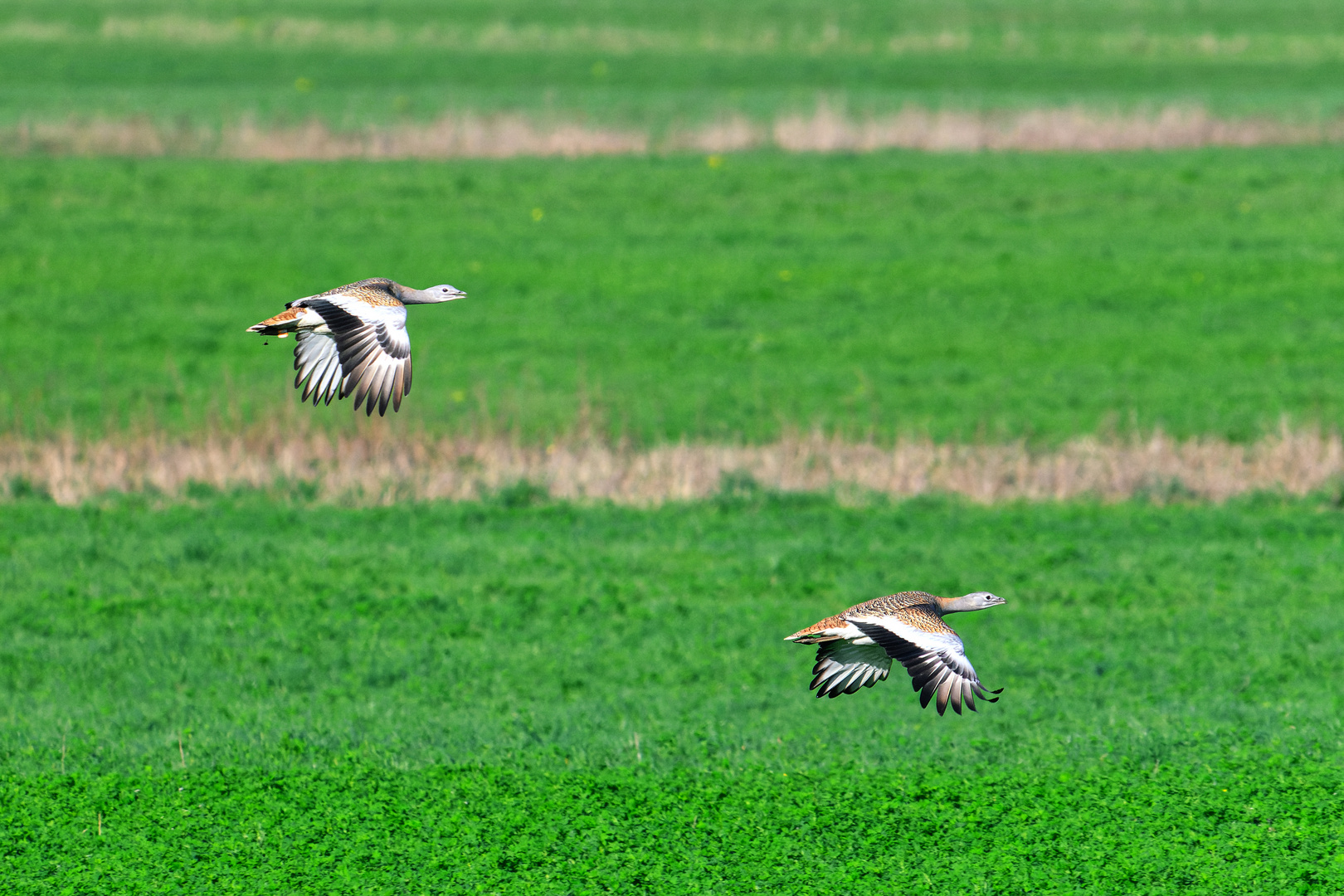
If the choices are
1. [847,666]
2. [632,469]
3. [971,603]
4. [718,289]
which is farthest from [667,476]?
[971,603]

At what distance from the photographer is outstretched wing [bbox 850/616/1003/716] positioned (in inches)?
184

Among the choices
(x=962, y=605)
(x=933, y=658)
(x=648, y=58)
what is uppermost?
(x=648, y=58)

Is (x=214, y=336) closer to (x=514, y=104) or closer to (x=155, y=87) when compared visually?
(x=514, y=104)

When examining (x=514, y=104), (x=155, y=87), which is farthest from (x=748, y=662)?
(x=155, y=87)

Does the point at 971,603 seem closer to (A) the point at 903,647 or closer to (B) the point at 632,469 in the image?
(A) the point at 903,647

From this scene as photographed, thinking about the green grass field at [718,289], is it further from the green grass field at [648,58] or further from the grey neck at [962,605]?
the grey neck at [962,605]

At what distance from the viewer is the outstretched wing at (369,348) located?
14.1ft

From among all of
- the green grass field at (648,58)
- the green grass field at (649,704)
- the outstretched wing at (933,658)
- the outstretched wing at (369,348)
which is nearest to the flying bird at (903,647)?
the outstretched wing at (933,658)

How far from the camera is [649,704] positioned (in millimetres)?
14305

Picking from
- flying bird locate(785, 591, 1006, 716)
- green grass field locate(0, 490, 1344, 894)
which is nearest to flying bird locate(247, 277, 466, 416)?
flying bird locate(785, 591, 1006, 716)

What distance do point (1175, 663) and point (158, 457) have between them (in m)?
11.8

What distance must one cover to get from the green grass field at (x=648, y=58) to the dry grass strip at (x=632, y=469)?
1571 centimetres

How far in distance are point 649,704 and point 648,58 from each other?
32.1m

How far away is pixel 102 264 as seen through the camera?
28531 mm
